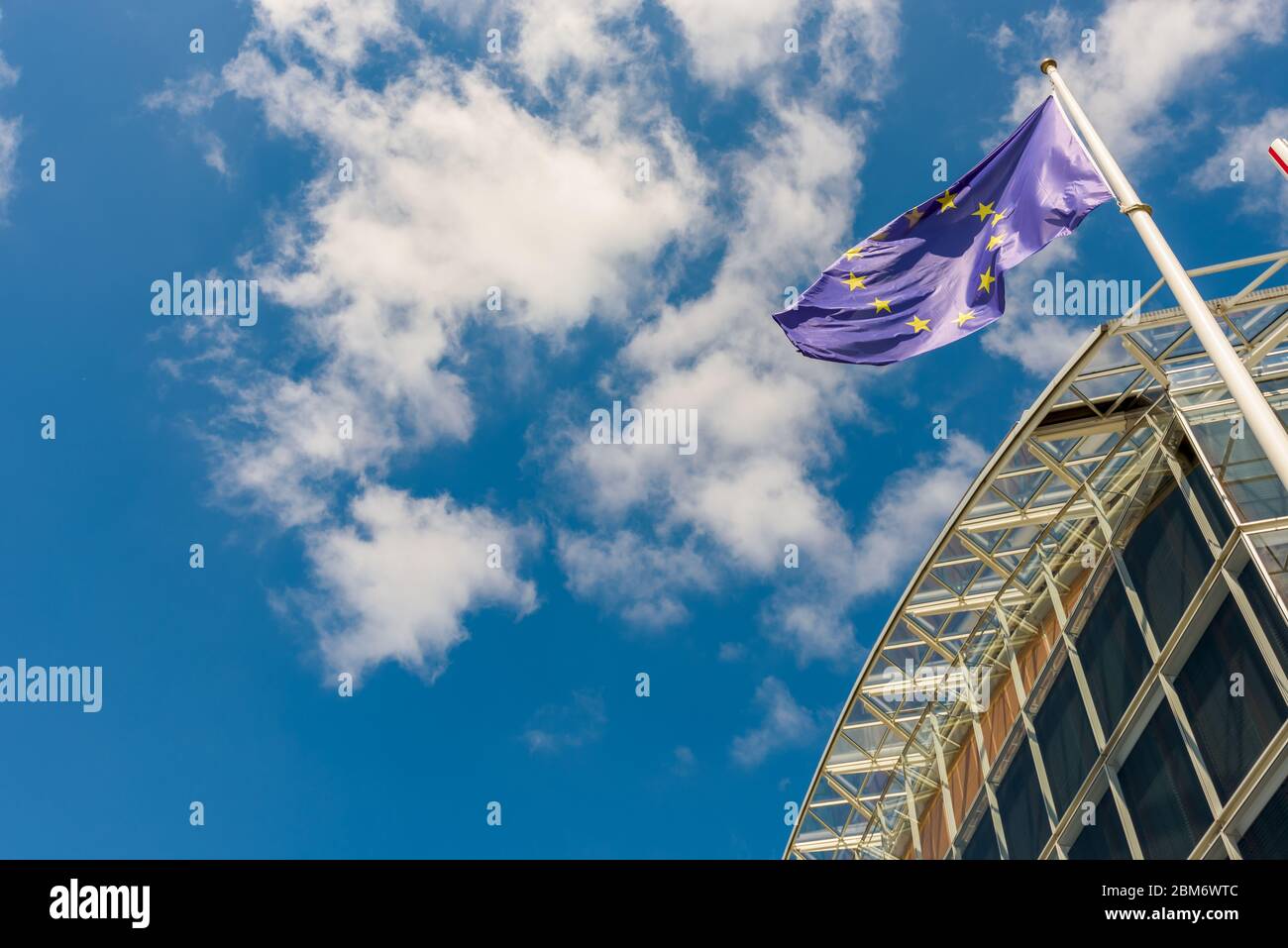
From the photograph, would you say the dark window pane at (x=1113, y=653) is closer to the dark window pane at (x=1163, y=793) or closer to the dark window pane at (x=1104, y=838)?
the dark window pane at (x=1163, y=793)

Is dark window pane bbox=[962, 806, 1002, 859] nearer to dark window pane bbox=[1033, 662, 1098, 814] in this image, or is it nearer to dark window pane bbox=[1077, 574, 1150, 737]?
dark window pane bbox=[1033, 662, 1098, 814]

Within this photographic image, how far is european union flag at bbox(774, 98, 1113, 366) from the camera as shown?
11062mm

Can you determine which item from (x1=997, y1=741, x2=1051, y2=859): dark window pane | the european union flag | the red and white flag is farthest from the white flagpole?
(x1=997, y1=741, x2=1051, y2=859): dark window pane

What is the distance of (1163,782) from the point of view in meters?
13.3

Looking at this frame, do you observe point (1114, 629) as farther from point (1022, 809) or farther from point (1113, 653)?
point (1022, 809)

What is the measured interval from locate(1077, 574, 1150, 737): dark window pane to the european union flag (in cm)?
613

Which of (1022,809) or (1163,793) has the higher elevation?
(1022,809)

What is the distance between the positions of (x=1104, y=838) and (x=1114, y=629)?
2.94 meters

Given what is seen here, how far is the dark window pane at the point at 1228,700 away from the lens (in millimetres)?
11625

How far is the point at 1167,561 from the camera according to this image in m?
14.3

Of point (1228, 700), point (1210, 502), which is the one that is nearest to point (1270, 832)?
point (1228, 700)
